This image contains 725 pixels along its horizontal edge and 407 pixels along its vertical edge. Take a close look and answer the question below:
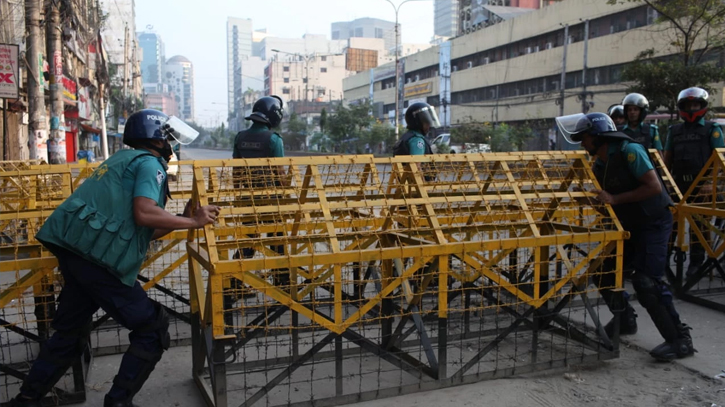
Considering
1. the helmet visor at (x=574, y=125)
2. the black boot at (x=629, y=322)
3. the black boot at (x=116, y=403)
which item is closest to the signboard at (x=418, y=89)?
the black boot at (x=629, y=322)

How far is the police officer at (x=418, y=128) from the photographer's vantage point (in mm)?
6332

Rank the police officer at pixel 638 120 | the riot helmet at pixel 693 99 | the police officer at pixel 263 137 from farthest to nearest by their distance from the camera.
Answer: the police officer at pixel 638 120, the riot helmet at pixel 693 99, the police officer at pixel 263 137

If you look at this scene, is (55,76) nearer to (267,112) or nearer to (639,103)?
(267,112)

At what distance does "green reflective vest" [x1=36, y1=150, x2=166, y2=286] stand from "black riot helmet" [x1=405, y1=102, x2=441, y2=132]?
342 centimetres

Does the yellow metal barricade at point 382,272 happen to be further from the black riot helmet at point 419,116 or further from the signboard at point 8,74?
the signboard at point 8,74

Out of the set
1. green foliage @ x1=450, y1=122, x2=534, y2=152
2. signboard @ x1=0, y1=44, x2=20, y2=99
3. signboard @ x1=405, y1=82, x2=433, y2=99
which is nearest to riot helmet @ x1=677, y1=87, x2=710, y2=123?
signboard @ x1=0, y1=44, x2=20, y2=99

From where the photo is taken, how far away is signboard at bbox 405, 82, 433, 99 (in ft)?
183

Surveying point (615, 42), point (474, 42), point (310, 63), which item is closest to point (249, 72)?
point (310, 63)

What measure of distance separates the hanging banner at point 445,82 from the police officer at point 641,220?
48.4 metres

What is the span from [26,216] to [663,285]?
468 centimetres

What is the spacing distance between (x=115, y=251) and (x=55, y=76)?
10893mm

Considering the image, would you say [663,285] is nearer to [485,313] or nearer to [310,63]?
[485,313]

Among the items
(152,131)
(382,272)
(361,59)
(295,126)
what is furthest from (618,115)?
(361,59)

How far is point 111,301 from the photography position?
3.54 metres
